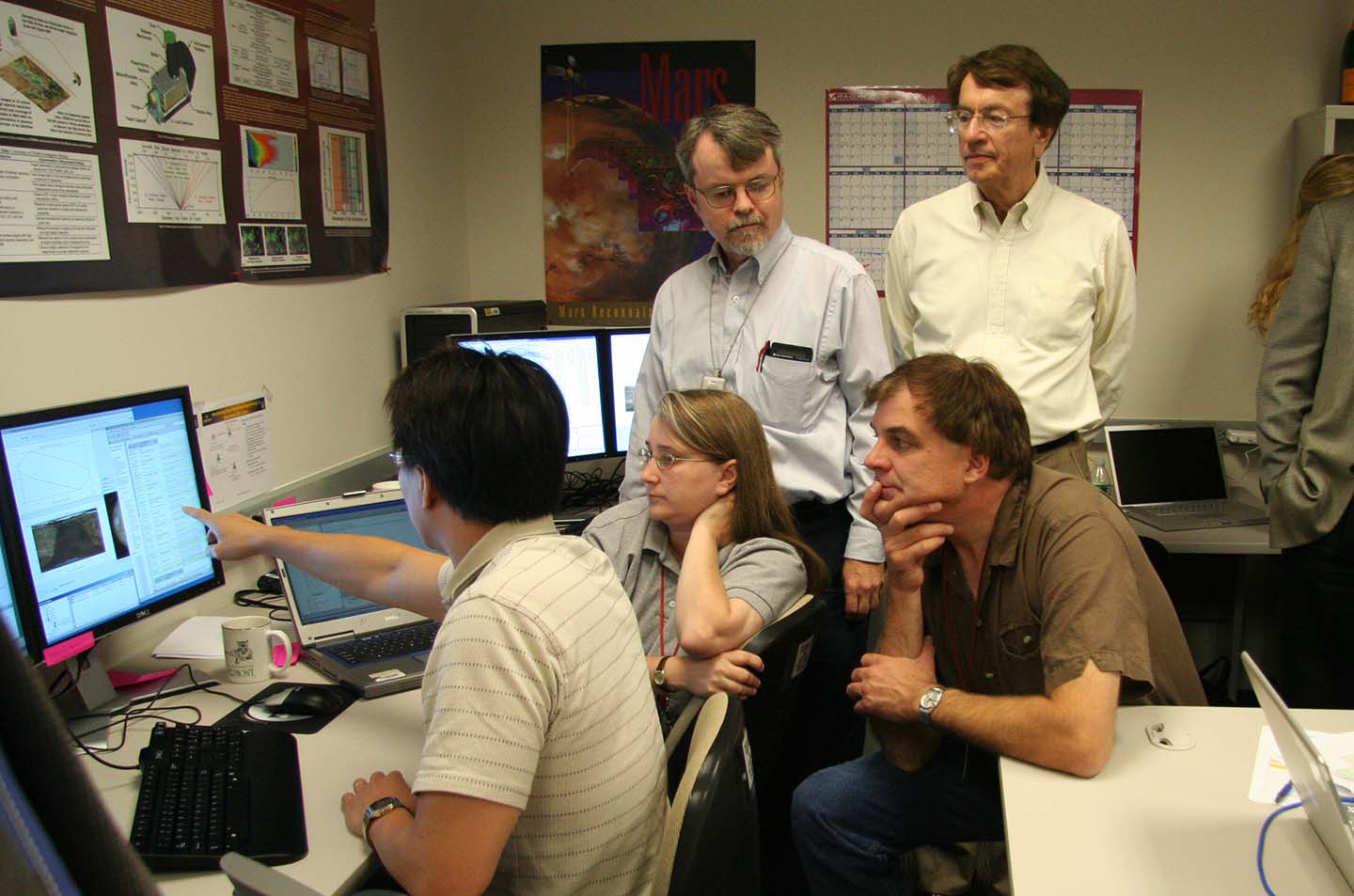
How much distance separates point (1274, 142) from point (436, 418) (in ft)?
10.3

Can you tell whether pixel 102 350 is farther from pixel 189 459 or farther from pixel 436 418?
pixel 436 418

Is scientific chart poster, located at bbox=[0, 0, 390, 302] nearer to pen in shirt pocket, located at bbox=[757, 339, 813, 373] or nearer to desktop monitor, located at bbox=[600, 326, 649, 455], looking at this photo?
desktop monitor, located at bbox=[600, 326, 649, 455]

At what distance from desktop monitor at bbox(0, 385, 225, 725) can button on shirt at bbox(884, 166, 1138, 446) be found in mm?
1614

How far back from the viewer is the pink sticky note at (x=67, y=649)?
1590mm

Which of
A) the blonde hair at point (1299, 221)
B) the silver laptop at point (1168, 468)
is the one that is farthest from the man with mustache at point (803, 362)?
the silver laptop at point (1168, 468)

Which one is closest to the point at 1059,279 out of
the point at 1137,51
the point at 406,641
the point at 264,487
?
the point at 1137,51

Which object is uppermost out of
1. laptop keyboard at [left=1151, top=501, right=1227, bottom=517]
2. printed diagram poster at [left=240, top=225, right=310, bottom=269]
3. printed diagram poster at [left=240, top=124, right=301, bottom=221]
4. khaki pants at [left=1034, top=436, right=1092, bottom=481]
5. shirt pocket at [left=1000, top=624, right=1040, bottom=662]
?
printed diagram poster at [left=240, top=124, right=301, bottom=221]

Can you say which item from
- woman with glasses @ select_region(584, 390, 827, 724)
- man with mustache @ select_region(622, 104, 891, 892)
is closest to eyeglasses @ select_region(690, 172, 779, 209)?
man with mustache @ select_region(622, 104, 891, 892)

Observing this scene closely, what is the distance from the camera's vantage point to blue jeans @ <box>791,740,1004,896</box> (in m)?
1.83

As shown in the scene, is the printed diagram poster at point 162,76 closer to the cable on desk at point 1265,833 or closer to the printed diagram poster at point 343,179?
the printed diagram poster at point 343,179

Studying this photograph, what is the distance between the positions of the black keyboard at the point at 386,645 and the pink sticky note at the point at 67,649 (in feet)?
1.38

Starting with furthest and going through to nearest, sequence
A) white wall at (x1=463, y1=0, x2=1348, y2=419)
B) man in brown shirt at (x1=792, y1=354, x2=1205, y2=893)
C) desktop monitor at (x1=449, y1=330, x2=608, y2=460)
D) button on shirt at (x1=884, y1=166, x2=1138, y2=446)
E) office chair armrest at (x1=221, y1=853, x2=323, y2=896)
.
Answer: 1. white wall at (x1=463, y1=0, x2=1348, y2=419)
2. desktop monitor at (x1=449, y1=330, x2=608, y2=460)
3. button on shirt at (x1=884, y1=166, x2=1138, y2=446)
4. man in brown shirt at (x1=792, y1=354, x2=1205, y2=893)
5. office chair armrest at (x1=221, y1=853, x2=323, y2=896)

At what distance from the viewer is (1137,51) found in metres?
3.38

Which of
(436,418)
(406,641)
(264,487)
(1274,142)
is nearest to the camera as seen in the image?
(436,418)
